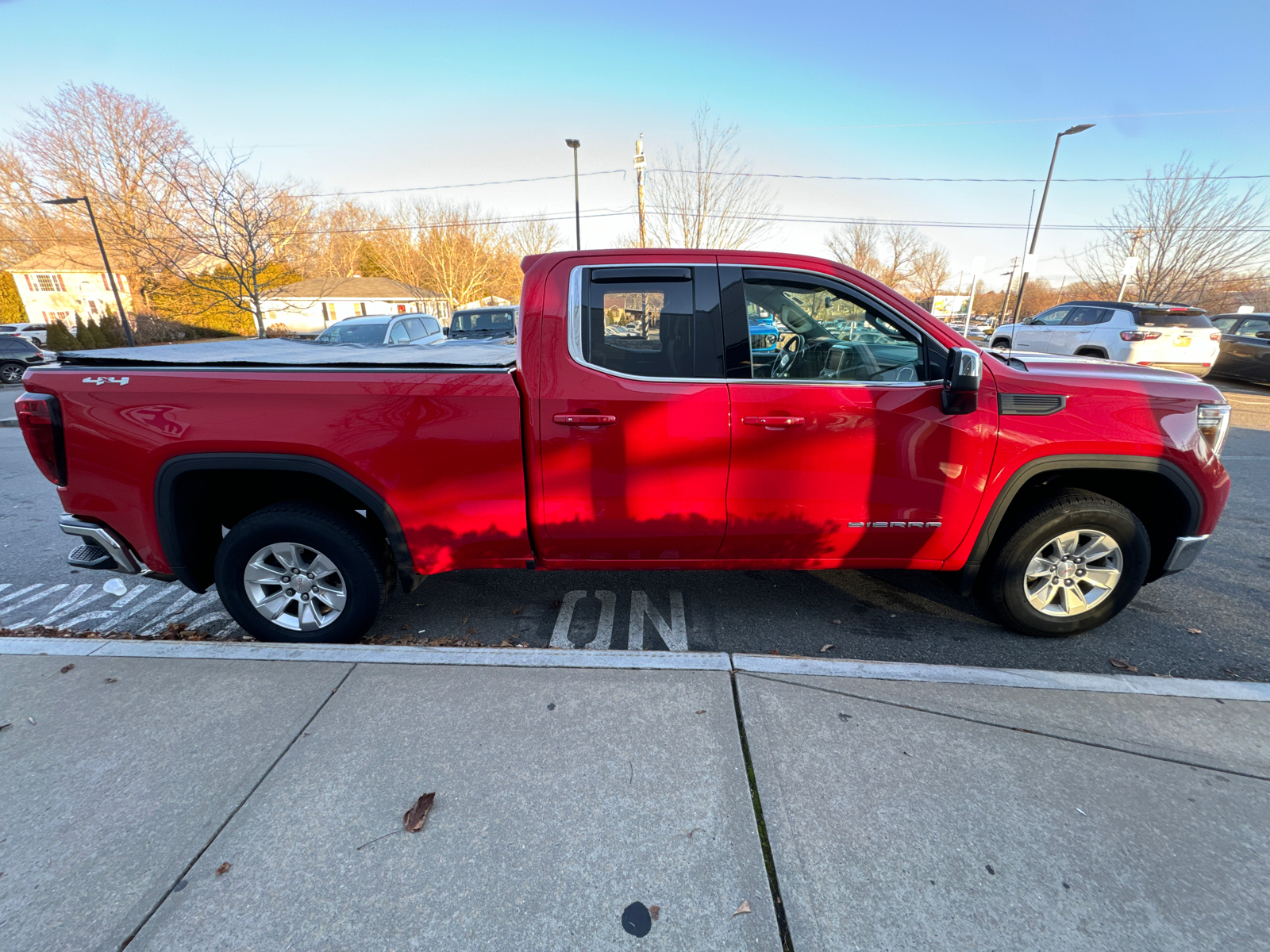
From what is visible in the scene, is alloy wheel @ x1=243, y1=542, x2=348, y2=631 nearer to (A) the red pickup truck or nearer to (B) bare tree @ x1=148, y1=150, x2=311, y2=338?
(A) the red pickup truck

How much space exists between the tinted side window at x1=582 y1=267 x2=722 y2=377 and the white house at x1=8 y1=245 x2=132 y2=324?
4696 centimetres

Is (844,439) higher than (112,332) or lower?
higher

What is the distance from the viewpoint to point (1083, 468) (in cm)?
283

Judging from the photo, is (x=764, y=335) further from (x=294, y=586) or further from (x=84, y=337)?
(x=84, y=337)

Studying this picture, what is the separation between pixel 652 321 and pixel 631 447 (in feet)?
2.07

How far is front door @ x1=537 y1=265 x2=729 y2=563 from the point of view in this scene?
2668 millimetres

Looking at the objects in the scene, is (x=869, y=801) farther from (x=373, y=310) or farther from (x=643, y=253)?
(x=373, y=310)

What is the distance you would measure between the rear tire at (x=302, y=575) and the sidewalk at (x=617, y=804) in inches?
8.6

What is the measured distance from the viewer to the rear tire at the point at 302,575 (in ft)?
9.21

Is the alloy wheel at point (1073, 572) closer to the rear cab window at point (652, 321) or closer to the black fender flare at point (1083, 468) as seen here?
the black fender flare at point (1083, 468)

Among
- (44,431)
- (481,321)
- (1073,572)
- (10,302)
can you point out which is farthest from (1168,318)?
(10,302)

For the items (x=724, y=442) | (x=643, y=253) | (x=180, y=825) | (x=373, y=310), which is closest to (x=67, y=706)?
(x=180, y=825)

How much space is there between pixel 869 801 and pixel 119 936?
7.60 ft

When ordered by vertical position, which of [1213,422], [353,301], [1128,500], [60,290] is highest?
[60,290]
